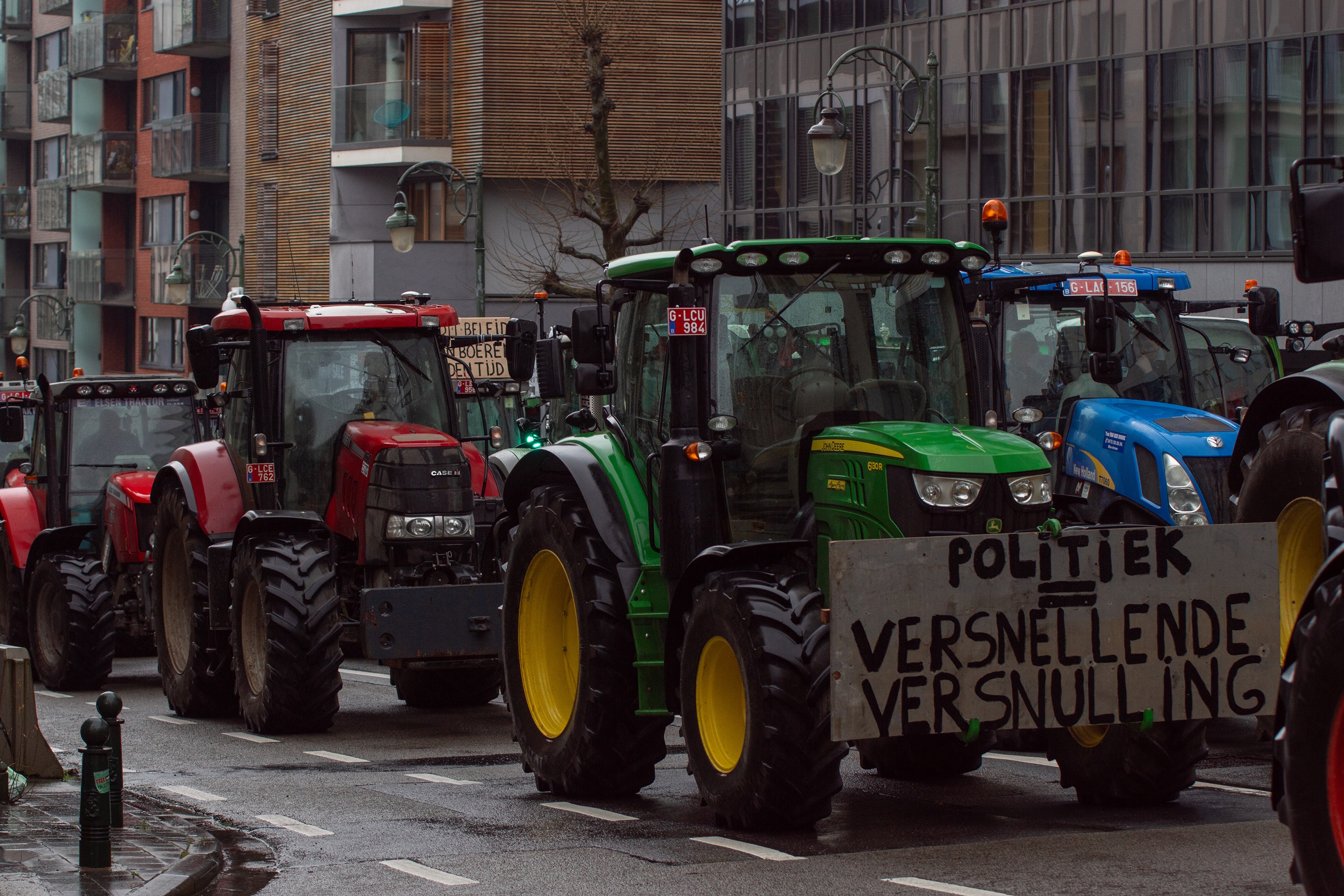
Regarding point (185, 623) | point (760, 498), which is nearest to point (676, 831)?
point (760, 498)

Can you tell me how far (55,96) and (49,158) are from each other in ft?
12.9

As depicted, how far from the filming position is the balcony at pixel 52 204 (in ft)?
214

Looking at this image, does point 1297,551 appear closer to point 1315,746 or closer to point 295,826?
point 1315,746

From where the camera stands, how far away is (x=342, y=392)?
14195 mm

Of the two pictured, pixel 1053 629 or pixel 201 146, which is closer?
pixel 1053 629

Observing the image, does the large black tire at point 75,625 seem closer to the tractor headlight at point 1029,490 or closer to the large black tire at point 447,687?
the large black tire at point 447,687

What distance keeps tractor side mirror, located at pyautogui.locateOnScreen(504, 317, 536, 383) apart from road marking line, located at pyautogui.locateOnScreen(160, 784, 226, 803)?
3789 millimetres

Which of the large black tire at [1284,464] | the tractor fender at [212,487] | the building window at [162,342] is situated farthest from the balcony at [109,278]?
the large black tire at [1284,464]

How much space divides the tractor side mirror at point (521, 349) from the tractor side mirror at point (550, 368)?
116 inches

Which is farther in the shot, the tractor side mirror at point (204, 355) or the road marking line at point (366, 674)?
A: the road marking line at point (366, 674)

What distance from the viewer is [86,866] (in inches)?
344

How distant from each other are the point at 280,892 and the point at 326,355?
249 inches

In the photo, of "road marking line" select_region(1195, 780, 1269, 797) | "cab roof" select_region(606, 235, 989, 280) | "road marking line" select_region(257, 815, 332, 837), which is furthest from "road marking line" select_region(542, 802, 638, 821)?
"road marking line" select_region(1195, 780, 1269, 797)

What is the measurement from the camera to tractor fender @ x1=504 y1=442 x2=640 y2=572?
1005 centimetres
